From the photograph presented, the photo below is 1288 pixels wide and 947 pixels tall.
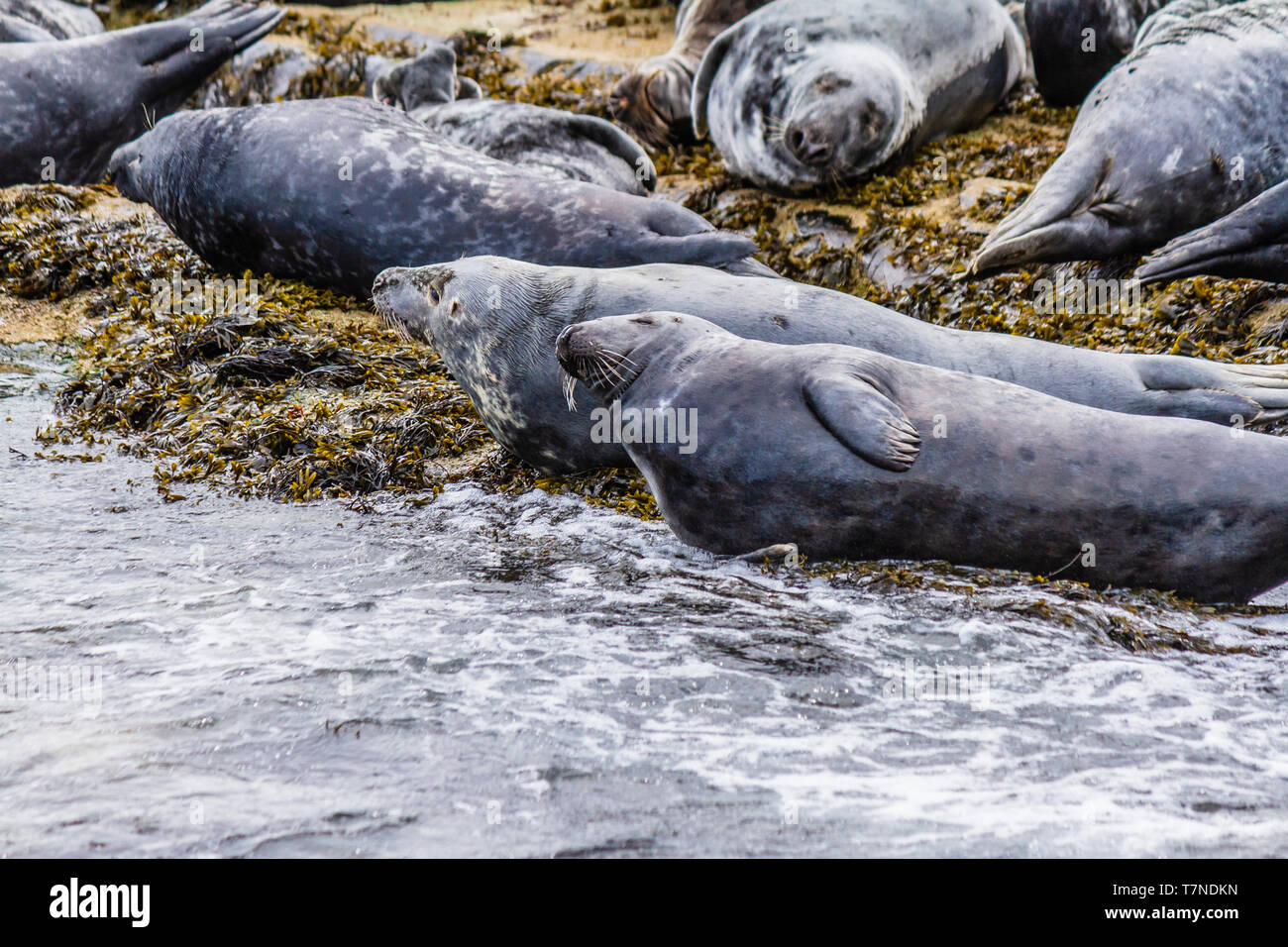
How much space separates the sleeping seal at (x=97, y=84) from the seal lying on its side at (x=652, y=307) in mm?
3985

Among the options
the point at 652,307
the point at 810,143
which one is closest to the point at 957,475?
the point at 652,307

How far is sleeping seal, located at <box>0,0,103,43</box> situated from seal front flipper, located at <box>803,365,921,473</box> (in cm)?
752

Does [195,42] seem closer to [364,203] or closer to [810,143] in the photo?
[364,203]

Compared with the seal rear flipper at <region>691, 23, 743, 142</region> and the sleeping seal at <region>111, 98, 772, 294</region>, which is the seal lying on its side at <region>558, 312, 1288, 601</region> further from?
the seal rear flipper at <region>691, 23, 743, 142</region>

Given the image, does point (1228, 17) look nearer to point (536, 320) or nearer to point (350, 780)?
point (536, 320)

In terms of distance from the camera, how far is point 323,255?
5961 mm

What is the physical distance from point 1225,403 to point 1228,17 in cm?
319

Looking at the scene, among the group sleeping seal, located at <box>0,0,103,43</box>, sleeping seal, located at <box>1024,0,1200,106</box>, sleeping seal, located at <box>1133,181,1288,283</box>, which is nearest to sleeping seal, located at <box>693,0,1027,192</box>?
sleeping seal, located at <box>1024,0,1200,106</box>

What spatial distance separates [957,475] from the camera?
3320 mm

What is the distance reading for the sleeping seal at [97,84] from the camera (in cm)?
730

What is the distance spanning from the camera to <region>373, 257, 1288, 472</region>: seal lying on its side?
395 cm

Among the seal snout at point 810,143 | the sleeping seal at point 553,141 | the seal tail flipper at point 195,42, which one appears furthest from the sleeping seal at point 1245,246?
the seal tail flipper at point 195,42

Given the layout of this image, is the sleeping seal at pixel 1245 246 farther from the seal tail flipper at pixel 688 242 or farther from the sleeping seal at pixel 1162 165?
the seal tail flipper at pixel 688 242

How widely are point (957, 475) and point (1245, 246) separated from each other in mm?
2188
